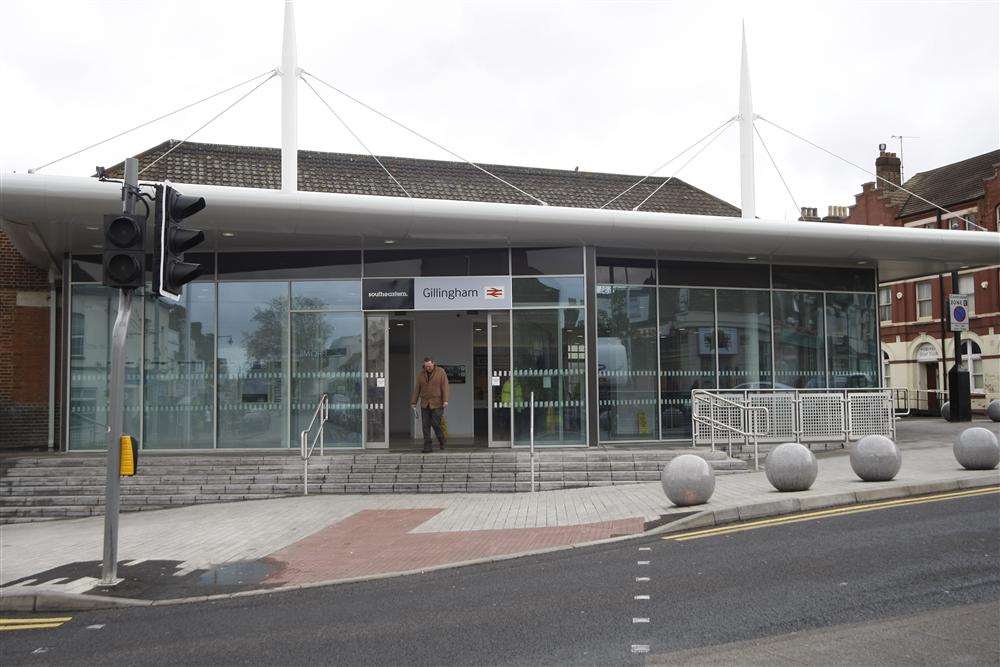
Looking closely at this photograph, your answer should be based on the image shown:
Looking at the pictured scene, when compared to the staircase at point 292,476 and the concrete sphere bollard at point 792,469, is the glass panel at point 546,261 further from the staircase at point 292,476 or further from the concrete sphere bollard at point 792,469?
the concrete sphere bollard at point 792,469

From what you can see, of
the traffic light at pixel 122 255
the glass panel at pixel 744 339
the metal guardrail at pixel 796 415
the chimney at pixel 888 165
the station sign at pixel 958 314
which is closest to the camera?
the traffic light at pixel 122 255

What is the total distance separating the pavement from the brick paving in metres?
0.02

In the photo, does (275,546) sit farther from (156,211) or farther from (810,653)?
(810,653)

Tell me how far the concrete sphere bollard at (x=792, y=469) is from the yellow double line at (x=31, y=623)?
874 cm

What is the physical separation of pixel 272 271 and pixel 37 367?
261 inches

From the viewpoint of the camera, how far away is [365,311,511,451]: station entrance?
59.0ft

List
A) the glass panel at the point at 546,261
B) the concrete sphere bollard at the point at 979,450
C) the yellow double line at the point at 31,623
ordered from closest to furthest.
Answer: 1. the yellow double line at the point at 31,623
2. the concrete sphere bollard at the point at 979,450
3. the glass panel at the point at 546,261

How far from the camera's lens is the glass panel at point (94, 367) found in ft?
58.8

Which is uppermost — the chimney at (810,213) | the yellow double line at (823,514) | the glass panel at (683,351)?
the chimney at (810,213)

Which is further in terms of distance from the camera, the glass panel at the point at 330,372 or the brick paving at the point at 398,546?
the glass panel at the point at 330,372

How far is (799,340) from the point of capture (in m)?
20.5

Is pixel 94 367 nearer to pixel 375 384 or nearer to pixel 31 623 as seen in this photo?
pixel 375 384

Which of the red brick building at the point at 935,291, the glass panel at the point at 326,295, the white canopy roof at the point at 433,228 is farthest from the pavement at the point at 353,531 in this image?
the red brick building at the point at 935,291

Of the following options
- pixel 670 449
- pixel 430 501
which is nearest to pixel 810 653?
pixel 430 501
